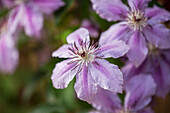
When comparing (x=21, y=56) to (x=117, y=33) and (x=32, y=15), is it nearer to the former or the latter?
(x=32, y=15)

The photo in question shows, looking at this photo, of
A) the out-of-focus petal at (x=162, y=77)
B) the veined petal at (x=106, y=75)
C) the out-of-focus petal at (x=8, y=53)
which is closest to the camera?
the veined petal at (x=106, y=75)

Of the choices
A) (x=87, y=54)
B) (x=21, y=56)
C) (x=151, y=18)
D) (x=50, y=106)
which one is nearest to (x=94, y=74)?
(x=87, y=54)

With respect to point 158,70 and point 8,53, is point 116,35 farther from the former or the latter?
point 8,53

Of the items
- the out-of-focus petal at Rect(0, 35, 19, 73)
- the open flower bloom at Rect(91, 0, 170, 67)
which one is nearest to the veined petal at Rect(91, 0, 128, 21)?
the open flower bloom at Rect(91, 0, 170, 67)

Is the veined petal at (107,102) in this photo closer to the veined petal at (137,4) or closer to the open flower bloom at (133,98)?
the open flower bloom at (133,98)

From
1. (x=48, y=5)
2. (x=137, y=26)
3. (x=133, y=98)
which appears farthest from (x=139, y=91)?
(x=48, y=5)

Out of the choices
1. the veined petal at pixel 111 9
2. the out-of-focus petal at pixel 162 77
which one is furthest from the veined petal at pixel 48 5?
the out-of-focus petal at pixel 162 77
